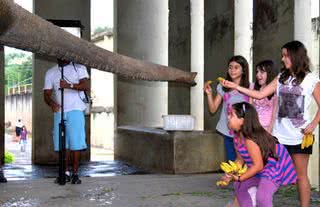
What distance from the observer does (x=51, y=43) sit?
144 inches

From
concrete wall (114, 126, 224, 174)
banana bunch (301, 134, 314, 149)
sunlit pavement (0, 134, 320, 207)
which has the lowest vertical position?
sunlit pavement (0, 134, 320, 207)

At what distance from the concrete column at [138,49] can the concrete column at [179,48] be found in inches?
62.9

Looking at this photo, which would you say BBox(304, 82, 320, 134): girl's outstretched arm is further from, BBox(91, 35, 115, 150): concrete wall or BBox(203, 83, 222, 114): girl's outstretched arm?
BBox(91, 35, 115, 150): concrete wall

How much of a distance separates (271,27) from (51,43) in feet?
14.0

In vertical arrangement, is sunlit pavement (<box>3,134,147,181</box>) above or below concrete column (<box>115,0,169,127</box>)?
below

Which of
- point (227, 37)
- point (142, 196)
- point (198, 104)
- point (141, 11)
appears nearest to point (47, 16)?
point (141, 11)

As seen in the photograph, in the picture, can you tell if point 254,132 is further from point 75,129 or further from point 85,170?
point 85,170

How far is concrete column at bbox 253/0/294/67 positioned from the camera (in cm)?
689

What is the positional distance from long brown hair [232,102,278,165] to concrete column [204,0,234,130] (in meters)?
5.01

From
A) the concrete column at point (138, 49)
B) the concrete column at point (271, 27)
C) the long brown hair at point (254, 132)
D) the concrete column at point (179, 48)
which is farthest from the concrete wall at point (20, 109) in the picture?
the long brown hair at point (254, 132)

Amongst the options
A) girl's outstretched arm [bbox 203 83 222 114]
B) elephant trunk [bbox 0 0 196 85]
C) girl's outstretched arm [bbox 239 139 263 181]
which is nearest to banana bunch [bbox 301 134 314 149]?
girl's outstretched arm [bbox 239 139 263 181]

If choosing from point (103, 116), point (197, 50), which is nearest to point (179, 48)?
point (197, 50)

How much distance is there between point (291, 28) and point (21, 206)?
3.80m

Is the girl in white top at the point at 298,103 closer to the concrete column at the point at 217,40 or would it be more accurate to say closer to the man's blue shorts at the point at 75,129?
the man's blue shorts at the point at 75,129
